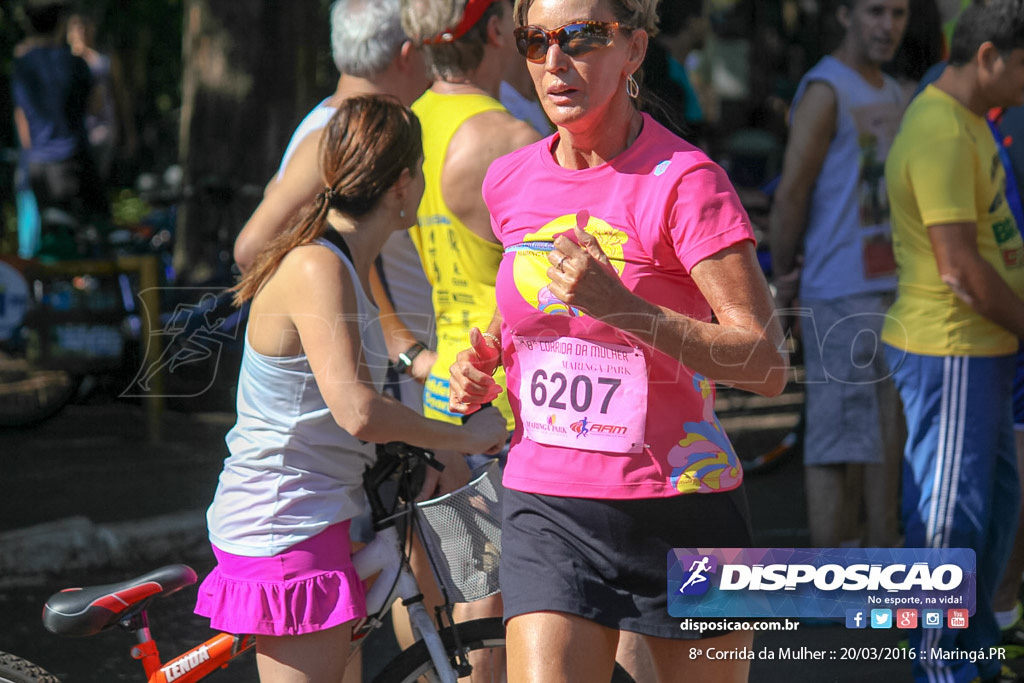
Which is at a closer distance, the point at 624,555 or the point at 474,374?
the point at 624,555

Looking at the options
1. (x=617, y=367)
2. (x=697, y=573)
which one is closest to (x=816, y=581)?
(x=697, y=573)

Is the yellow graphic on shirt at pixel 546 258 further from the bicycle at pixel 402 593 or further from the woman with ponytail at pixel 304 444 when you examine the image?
the bicycle at pixel 402 593

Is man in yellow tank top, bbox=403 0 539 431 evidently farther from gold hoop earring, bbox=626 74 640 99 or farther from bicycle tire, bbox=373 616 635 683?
gold hoop earring, bbox=626 74 640 99

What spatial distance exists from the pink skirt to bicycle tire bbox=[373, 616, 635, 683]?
178mm

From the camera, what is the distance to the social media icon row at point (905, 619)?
3.48 metres

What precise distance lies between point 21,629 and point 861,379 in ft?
11.2

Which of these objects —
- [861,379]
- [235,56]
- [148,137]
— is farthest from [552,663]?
[148,137]

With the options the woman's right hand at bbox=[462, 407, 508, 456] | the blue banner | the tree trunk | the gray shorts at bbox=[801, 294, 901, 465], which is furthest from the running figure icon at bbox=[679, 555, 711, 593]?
the tree trunk

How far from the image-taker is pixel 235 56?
9.16 metres

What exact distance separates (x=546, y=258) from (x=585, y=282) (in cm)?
28

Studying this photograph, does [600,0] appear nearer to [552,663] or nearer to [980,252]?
[552,663]

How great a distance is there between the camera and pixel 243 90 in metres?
9.17

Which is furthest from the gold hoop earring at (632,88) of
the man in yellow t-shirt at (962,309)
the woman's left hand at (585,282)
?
the man in yellow t-shirt at (962,309)

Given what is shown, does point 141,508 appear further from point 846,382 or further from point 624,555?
point 624,555
